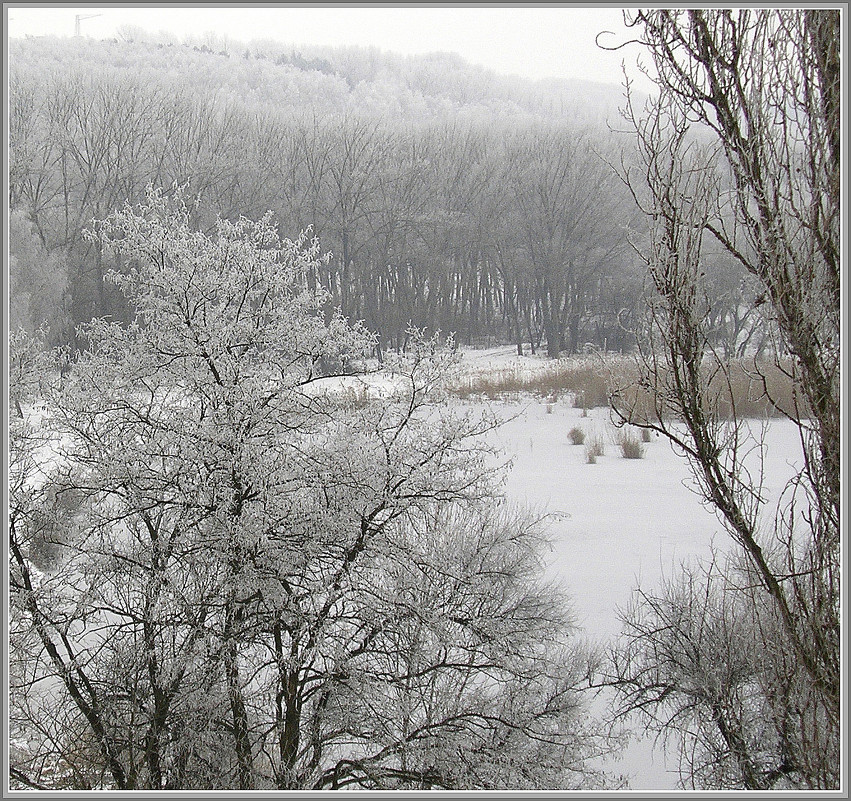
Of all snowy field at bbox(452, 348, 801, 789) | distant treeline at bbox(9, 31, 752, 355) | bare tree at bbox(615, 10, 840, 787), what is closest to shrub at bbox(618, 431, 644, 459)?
→ snowy field at bbox(452, 348, 801, 789)

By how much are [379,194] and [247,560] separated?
48.4 ft

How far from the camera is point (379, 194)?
17469 mm

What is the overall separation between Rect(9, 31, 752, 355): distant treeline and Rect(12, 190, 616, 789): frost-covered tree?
10.4m

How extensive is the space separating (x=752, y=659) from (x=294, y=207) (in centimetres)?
1480

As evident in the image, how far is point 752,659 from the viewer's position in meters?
4.93

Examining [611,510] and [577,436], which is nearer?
[611,510]

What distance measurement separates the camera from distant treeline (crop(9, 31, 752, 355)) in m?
16.2

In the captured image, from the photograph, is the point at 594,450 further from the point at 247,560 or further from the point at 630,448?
the point at 247,560

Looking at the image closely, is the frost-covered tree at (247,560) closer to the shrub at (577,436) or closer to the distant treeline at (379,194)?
the shrub at (577,436)

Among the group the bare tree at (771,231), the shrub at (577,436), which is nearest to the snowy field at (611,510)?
the shrub at (577,436)

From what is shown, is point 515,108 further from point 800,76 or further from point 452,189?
point 800,76

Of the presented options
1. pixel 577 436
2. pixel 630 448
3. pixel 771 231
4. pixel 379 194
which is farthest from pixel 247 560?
pixel 379 194

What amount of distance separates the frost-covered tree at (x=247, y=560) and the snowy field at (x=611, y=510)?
5.12 feet

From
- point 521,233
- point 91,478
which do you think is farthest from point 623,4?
point 521,233
